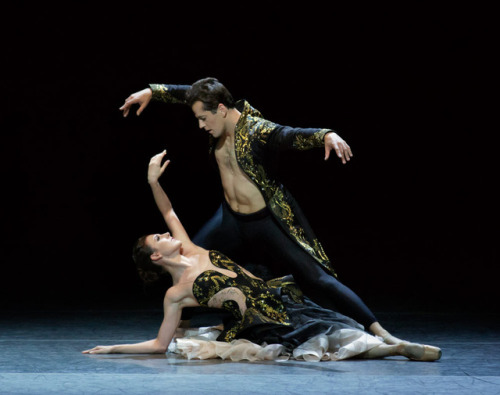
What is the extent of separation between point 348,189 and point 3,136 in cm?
241

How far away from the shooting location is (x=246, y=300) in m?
3.58

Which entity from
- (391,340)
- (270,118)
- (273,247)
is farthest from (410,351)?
(270,118)

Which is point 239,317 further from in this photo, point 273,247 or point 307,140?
point 307,140

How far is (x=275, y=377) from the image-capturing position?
9.91 ft

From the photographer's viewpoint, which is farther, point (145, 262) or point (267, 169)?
point (267, 169)

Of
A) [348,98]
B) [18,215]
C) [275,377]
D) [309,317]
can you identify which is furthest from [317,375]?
[18,215]

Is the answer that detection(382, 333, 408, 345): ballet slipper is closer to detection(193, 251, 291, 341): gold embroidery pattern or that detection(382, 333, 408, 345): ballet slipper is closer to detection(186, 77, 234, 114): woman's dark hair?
detection(193, 251, 291, 341): gold embroidery pattern

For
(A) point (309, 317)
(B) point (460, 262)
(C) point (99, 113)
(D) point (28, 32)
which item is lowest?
(A) point (309, 317)

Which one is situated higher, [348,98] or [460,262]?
[348,98]

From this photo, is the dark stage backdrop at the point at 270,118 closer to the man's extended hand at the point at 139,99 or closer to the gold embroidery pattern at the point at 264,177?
the gold embroidery pattern at the point at 264,177

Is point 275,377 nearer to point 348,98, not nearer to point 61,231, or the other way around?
point 348,98

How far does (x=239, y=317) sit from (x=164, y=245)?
44 centimetres

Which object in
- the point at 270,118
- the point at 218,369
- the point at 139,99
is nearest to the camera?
the point at 218,369

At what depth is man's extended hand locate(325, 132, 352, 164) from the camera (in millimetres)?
3314
